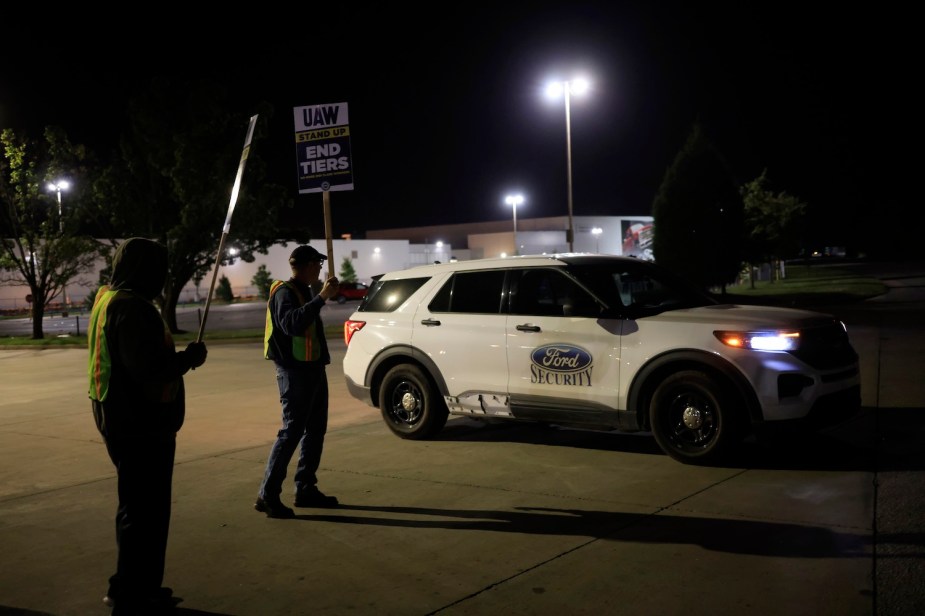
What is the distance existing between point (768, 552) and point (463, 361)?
13.0 feet

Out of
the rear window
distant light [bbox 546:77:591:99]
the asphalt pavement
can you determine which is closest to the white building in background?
distant light [bbox 546:77:591:99]

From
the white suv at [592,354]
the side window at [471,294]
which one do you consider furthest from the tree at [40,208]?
the side window at [471,294]

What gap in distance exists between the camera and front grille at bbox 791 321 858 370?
7.07 metres

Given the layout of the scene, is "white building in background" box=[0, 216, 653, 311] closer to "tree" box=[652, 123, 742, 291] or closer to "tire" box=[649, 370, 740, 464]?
"tree" box=[652, 123, 742, 291]

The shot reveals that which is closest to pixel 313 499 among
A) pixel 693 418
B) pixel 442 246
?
pixel 693 418

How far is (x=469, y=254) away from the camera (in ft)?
295

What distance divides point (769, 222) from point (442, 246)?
46.2 meters

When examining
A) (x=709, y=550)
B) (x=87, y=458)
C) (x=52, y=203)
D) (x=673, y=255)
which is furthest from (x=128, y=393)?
(x=673, y=255)

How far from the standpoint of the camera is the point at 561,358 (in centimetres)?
781

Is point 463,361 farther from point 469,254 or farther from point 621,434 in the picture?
point 469,254

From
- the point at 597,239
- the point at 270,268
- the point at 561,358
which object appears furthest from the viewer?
the point at 597,239

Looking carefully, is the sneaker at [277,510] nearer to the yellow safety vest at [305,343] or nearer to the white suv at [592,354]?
the yellow safety vest at [305,343]

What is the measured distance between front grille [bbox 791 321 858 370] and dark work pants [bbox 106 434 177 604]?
5002 millimetres

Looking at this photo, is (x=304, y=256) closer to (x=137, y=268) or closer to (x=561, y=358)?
(x=137, y=268)
